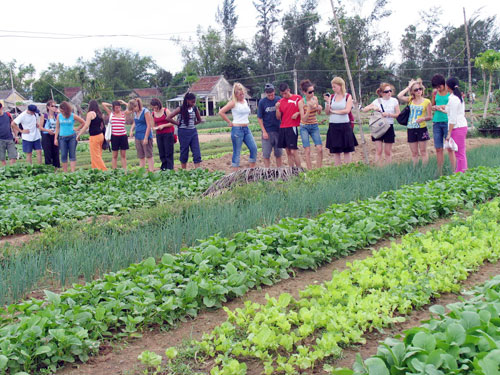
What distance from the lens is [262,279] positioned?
13.0 feet

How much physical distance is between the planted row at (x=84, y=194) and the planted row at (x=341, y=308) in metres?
4.03

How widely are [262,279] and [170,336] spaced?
3.31 feet

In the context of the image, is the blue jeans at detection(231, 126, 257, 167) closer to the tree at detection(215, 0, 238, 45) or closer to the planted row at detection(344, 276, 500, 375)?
the planted row at detection(344, 276, 500, 375)

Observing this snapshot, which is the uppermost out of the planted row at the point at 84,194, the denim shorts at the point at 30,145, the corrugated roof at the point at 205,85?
the corrugated roof at the point at 205,85

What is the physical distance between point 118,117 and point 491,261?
8.07 meters

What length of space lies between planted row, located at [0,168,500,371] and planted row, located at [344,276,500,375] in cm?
148

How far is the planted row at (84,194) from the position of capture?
656 cm

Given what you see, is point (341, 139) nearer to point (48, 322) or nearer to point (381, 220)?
point (381, 220)

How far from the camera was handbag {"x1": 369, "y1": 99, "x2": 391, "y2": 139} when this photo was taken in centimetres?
876

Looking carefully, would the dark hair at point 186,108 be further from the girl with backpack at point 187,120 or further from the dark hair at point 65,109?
the dark hair at point 65,109

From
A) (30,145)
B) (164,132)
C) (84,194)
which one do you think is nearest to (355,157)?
(164,132)

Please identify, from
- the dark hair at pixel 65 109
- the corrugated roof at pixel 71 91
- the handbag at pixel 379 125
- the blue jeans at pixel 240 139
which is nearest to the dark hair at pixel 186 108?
the blue jeans at pixel 240 139

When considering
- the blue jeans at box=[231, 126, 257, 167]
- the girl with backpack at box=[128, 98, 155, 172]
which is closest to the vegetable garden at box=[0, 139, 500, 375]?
the blue jeans at box=[231, 126, 257, 167]

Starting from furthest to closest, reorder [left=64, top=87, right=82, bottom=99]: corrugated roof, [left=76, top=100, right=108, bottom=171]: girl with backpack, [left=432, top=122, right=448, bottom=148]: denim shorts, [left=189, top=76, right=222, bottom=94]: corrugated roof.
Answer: [left=64, top=87, right=82, bottom=99]: corrugated roof → [left=189, top=76, right=222, bottom=94]: corrugated roof → [left=76, top=100, right=108, bottom=171]: girl with backpack → [left=432, top=122, right=448, bottom=148]: denim shorts
